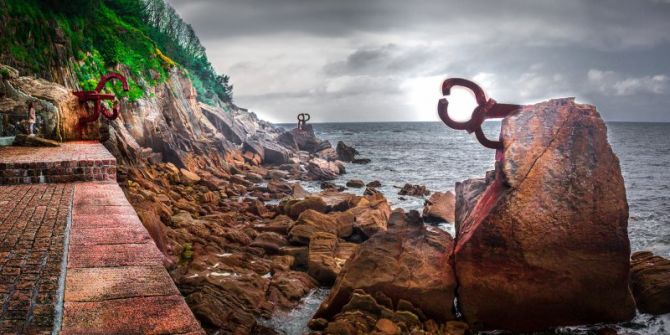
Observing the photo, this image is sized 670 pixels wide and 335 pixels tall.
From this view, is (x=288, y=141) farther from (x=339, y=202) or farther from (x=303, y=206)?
(x=303, y=206)

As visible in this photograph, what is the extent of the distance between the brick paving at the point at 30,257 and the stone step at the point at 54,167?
857 millimetres

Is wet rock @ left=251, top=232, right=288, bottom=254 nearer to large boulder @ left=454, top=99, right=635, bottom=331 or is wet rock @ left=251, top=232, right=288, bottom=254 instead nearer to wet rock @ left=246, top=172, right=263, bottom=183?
large boulder @ left=454, top=99, right=635, bottom=331

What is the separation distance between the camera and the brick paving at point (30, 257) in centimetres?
286

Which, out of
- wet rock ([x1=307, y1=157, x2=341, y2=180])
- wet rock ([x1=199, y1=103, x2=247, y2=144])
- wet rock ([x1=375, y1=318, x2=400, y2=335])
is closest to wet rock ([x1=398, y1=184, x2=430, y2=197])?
wet rock ([x1=307, y1=157, x2=341, y2=180])

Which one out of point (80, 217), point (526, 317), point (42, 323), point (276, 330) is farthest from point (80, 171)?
point (526, 317)

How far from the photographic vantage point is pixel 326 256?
914 centimetres

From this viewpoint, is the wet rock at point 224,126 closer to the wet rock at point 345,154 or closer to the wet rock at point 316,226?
the wet rock at point 345,154

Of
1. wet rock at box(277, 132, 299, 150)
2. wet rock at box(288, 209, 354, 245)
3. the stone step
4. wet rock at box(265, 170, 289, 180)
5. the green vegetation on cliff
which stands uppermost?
the green vegetation on cliff

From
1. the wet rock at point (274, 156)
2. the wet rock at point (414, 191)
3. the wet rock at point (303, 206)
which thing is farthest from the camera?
the wet rock at point (274, 156)

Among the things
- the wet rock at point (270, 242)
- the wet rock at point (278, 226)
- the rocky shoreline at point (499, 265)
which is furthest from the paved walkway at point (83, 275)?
the wet rock at point (278, 226)

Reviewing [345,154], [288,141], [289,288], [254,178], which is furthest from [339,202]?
[288,141]

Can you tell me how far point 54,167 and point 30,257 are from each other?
4342 millimetres

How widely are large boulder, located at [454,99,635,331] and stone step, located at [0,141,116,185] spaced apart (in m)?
6.01

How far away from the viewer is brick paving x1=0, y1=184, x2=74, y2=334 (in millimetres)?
2861
